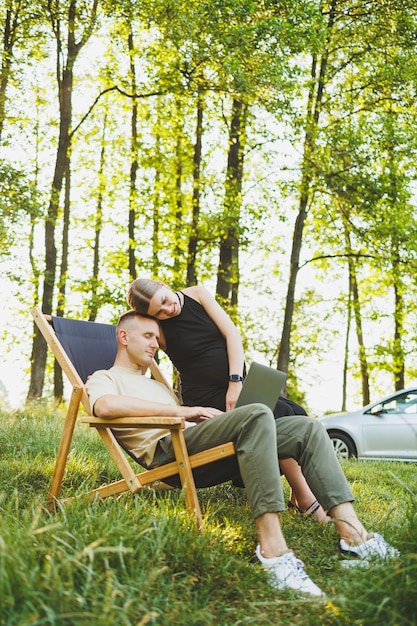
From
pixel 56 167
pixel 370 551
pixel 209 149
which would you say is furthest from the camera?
pixel 209 149

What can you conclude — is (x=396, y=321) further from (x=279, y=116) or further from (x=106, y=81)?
(x=106, y=81)

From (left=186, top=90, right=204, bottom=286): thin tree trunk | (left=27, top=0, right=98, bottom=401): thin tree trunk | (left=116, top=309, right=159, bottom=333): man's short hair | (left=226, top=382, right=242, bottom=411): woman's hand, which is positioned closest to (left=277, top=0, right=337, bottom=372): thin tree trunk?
(left=186, top=90, right=204, bottom=286): thin tree trunk

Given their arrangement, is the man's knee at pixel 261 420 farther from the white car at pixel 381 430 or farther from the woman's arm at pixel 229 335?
the white car at pixel 381 430

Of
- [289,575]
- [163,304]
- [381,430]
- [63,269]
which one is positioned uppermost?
[63,269]

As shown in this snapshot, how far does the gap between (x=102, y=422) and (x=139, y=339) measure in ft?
2.26

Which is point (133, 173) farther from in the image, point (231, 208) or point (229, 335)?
point (229, 335)

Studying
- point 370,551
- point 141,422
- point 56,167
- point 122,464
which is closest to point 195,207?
point 56,167

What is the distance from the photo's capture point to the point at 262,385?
383cm

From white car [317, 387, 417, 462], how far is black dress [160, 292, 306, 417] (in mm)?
6210

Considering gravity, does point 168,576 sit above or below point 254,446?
below

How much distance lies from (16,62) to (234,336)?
416 inches

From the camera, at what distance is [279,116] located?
551 inches

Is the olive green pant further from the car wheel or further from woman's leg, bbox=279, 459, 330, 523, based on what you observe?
the car wheel

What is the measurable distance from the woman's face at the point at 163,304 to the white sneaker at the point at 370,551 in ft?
5.49
